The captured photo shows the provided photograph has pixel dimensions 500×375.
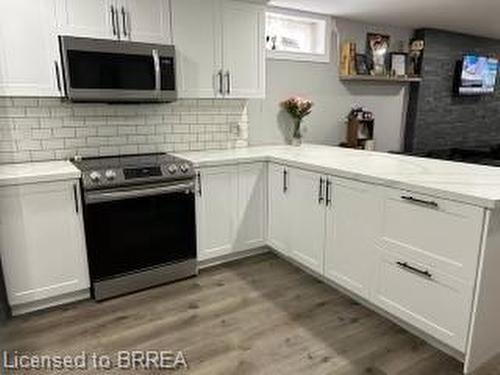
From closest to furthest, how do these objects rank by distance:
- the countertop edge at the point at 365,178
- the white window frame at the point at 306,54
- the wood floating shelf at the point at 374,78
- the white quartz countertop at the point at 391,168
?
1. the countertop edge at the point at 365,178
2. the white quartz countertop at the point at 391,168
3. the white window frame at the point at 306,54
4. the wood floating shelf at the point at 374,78

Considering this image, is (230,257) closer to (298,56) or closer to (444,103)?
(298,56)

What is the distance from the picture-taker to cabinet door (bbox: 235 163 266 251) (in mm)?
3080

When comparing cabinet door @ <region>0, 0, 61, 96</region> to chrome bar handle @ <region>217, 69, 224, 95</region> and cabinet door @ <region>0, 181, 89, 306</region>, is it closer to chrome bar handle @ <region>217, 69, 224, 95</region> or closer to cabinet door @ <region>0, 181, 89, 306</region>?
cabinet door @ <region>0, 181, 89, 306</region>

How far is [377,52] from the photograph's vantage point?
175 inches

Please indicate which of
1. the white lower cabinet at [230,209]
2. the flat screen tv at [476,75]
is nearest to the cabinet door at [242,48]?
the white lower cabinet at [230,209]

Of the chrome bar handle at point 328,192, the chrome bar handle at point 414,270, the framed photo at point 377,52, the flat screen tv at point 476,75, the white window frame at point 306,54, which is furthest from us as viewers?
the flat screen tv at point 476,75

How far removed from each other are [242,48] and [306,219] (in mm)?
1617

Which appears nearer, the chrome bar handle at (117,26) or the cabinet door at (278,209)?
the chrome bar handle at (117,26)

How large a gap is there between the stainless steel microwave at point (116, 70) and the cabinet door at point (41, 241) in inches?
26.4

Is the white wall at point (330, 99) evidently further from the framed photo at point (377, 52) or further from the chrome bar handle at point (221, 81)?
the chrome bar handle at point (221, 81)

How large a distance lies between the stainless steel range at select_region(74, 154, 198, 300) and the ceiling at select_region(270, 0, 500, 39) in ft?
6.95

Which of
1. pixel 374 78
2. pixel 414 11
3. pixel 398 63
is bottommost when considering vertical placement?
pixel 374 78

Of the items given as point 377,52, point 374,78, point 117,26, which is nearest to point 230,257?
point 117,26

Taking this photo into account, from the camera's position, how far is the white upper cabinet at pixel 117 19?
2.39 meters
